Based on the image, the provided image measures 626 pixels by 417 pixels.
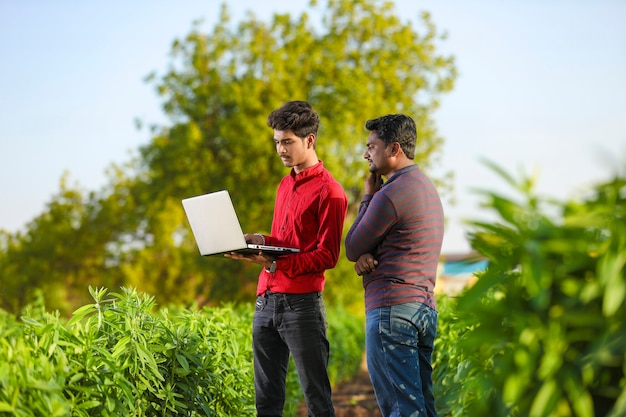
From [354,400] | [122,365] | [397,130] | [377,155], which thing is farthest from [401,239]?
[354,400]

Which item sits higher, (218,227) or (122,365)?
(218,227)

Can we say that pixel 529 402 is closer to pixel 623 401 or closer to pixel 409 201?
pixel 623 401

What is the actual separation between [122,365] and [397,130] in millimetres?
1993

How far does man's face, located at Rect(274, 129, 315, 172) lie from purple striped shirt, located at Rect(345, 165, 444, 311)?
0.70m

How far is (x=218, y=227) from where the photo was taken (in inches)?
199

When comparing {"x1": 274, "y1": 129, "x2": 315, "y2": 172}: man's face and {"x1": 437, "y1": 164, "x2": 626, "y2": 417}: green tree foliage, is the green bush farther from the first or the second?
{"x1": 437, "y1": 164, "x2": 626, "y2": 417}: green tree foliage

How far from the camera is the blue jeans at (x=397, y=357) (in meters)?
4.62

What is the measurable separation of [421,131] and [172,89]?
9264mm

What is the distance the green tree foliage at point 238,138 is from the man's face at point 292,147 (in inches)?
783

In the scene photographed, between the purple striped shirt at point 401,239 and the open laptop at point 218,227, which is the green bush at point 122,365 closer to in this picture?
the open laptop at point 218,227

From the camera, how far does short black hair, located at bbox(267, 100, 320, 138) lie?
207 inches

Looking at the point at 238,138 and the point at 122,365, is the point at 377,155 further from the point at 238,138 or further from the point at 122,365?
the point at 238,138

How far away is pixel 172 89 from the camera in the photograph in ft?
102

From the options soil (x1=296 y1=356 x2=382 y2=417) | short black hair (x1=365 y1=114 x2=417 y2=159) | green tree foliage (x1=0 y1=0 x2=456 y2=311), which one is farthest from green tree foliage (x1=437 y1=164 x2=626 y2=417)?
green tree foliage (x1=0 y1=0 x2=456 y2=311)
